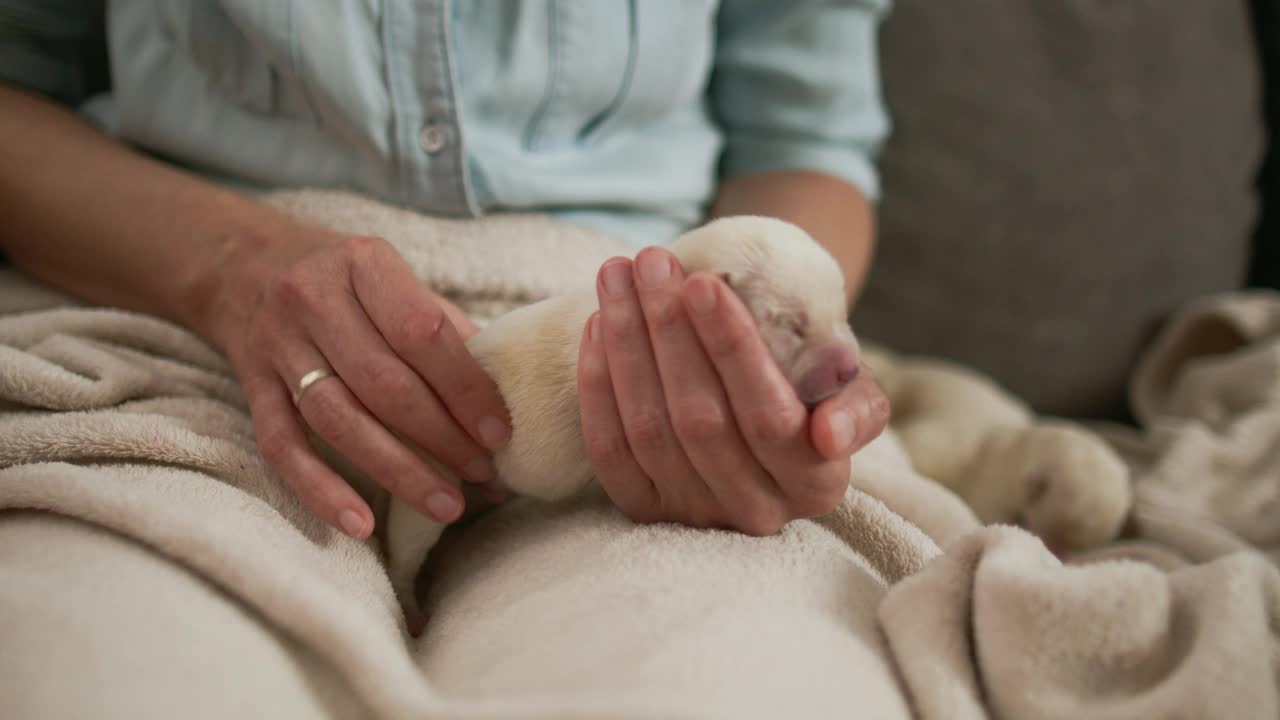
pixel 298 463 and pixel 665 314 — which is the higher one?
pixel 665 314

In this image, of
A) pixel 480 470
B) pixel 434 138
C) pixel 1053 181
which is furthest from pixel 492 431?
pixel 1053 181

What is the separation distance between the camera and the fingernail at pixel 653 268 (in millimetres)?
570

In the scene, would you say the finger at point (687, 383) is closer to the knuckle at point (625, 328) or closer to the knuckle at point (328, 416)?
the knuckle at point (625, 328)

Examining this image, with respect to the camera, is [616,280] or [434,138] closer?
[616,280]

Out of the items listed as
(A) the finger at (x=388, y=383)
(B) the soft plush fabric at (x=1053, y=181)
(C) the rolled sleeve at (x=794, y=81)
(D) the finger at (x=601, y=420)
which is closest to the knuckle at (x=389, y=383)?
(A) the finger at (x=388, y=383)

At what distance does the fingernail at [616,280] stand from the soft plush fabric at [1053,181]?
2.85 feet

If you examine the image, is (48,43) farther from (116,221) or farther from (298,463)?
(298,463)

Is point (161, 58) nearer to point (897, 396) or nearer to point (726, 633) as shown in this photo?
point (726, 633)

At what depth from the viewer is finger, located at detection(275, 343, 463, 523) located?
645 millimetres

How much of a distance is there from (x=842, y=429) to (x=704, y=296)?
0.37 feet

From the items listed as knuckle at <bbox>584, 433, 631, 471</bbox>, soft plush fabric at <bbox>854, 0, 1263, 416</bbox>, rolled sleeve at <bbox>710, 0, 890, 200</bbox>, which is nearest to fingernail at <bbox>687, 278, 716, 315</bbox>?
knuckle at <bbox>584, 433, 631, 471</bbox>

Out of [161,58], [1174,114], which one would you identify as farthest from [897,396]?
[161,58]

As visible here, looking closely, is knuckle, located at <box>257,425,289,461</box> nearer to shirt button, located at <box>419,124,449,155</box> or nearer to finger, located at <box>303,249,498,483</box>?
finger, located at <box>303,249,498,483</box>

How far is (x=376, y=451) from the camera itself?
0.65 metres
